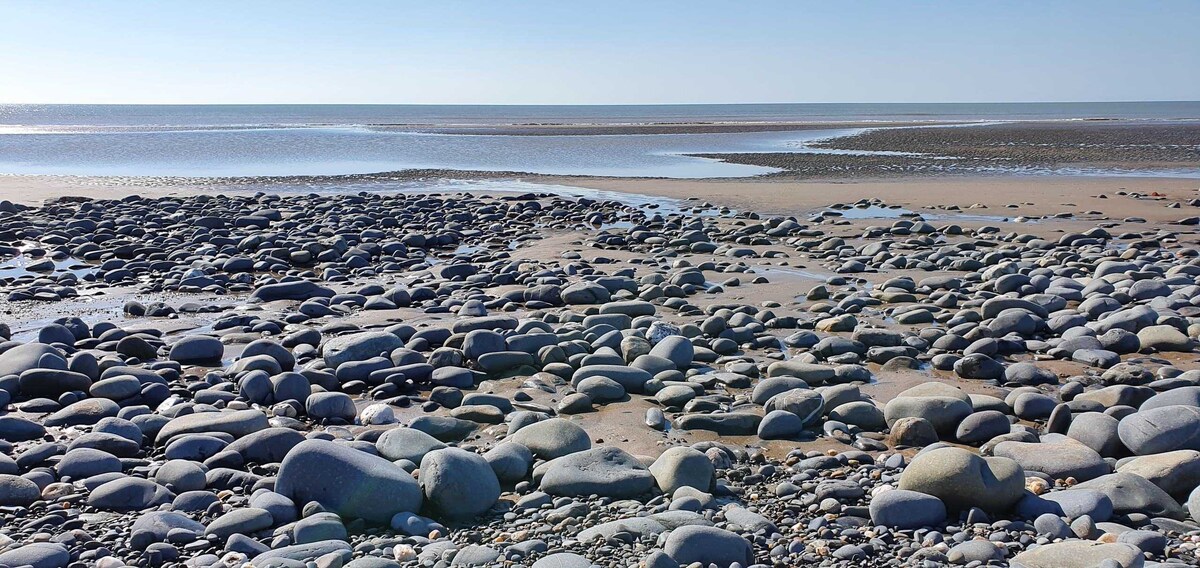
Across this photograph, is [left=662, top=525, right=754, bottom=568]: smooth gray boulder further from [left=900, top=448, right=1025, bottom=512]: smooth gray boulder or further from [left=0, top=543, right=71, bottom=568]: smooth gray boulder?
[left=0, top=543, right=71, bottom=568]: smooth gray boulder

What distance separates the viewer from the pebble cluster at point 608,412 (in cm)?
361

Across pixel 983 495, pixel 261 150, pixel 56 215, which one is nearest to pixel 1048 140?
pixel 261 150

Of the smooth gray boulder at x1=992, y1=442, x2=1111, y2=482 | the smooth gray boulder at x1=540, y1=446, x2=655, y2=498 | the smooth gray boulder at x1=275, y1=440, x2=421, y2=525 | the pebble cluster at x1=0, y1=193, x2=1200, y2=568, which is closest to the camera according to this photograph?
the pebble cluster at x1=0, y1=193, x2=1200, y2=568

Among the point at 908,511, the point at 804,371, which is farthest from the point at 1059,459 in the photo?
the point at 804,371

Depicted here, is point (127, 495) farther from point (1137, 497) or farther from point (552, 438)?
point (1137, 497)

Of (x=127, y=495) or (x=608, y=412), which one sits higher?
(x=127, y=495)

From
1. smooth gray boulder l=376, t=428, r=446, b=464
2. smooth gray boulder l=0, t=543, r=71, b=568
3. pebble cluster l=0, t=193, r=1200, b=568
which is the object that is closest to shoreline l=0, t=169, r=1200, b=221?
pebble cluster l=0, t=193, r=1200, b=568

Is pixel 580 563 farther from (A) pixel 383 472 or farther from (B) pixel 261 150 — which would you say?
(B) pixel 261 150

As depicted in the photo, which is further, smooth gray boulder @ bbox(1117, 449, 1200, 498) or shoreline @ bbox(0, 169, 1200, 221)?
shoreline @ bbox(0, 169, 1200, 221)

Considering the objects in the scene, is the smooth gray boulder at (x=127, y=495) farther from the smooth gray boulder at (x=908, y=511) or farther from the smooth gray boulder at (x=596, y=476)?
the smooth gray boulder at (x=908, y=511)

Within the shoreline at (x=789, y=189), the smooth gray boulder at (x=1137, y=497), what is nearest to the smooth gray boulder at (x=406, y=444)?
the smooth gray boulder at (x=1137, y=497)

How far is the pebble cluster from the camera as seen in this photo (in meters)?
3.61

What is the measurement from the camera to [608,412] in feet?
17.7

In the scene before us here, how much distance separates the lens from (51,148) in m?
41.2
